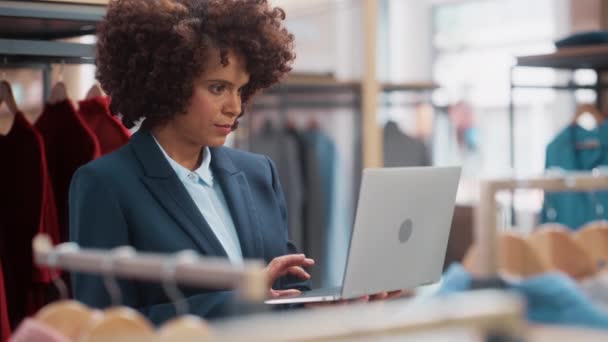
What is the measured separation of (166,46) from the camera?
2.61m

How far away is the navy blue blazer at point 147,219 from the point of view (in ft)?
7.94

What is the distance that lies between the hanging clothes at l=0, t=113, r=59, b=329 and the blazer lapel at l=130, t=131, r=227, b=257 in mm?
643

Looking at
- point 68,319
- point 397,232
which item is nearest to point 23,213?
point 397,232

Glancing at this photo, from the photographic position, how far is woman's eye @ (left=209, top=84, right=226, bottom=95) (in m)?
2.61

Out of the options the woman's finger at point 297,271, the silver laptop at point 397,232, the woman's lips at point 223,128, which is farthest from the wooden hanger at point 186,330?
the woman's lips at point 223,128

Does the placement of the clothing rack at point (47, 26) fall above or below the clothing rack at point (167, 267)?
Result: above

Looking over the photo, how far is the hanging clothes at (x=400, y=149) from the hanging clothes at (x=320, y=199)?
0.35 meters

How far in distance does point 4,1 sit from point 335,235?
332cm

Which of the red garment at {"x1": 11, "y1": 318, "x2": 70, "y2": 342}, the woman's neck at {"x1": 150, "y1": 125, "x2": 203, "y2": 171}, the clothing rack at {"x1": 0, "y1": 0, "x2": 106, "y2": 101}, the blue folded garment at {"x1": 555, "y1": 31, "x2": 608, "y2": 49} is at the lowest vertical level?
the red garment at {"x1": 11, "y1": 318, "x2": 70, "y2": 342}

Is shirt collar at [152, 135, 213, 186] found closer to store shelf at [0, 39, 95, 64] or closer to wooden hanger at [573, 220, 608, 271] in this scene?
store shelf at [0, 39, 95, 64]

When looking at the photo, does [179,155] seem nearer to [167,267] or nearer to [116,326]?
[116,326]

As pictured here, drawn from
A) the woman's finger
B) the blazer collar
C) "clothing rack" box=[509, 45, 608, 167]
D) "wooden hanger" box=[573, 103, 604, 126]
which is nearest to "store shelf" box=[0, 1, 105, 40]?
the blazer collar

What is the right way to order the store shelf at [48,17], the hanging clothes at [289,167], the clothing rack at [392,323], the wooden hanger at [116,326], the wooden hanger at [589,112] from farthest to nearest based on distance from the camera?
the hanging clothes at [289,167] → the wooden hanger at [589,112] → the store shelf at [48,17] → the wooden hanger at [116,326] → the clothing rack at [392,323]

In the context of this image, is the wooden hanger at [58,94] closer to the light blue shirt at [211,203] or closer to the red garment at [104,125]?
the red garment at [104,125]
